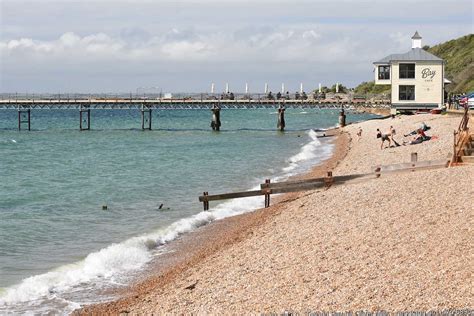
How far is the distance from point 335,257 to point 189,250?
19.3 ft

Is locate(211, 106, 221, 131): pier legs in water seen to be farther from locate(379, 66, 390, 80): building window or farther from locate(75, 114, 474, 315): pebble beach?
locate(75, 114, 474, 315): pebble beach

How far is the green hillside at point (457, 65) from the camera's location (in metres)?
102

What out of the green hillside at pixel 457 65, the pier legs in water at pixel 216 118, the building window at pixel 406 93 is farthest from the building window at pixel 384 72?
the green hillside at pixel 457 65

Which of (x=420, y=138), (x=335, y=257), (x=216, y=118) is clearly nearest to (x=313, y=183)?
(x=335, y=257)

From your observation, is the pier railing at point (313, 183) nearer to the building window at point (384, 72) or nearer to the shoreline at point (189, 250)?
the shoreline at point (189, 250)

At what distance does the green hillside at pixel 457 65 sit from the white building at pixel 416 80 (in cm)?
3321

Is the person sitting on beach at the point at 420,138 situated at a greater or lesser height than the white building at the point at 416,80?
lesser

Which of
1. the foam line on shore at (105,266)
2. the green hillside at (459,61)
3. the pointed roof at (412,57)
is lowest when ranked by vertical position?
the foam line on shore at (105,266)

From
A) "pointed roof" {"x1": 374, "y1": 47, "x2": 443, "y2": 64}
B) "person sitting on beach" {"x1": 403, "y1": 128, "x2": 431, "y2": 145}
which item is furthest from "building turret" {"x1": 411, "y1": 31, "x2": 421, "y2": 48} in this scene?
"person sitting on beach" {"x1": 403, "y1": 128, "x2": 431, "y2": 145}

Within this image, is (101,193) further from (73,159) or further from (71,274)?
(73,159)

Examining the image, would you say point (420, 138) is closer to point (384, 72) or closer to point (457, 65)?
point (384, 72)

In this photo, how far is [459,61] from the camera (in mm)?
123812

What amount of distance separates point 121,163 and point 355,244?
31.6m

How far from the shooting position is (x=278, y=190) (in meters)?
24.4
